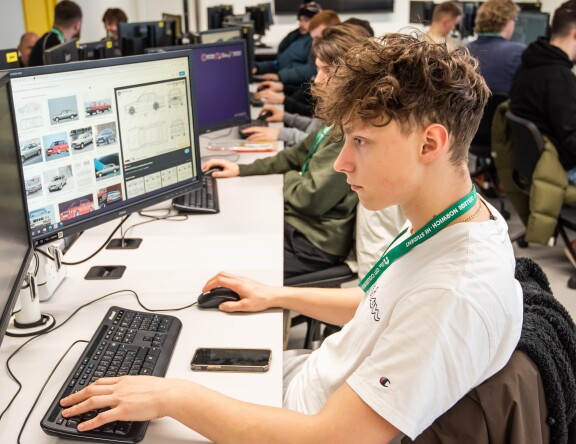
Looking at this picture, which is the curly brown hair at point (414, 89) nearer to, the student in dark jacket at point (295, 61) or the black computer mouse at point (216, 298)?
the black computer mouse at point (216, 298)

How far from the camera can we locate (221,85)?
297cm

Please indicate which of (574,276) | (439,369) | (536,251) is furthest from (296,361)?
(536,251)

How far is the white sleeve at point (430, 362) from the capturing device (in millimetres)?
939

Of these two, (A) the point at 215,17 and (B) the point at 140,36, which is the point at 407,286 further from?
(A) the point at 215,17

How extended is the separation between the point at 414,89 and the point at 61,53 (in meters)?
2.05

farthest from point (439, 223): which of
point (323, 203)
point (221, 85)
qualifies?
point (221, 85)

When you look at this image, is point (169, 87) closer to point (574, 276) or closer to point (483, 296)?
point (483, 296)

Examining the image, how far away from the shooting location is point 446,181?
1052 mm

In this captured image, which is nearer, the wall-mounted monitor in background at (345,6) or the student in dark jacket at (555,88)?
the student in dark jacket at (555,88)

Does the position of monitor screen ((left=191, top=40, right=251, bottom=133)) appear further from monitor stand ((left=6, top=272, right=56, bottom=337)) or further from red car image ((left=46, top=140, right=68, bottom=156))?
monitor stand ((left=6, top=272, right=56, bottom=337))

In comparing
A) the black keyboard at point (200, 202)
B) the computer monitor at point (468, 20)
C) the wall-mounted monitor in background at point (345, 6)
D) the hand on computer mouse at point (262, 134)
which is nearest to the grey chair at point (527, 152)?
the hand on computer mouse at point (262, 134)

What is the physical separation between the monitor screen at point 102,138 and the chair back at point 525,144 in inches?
79.5

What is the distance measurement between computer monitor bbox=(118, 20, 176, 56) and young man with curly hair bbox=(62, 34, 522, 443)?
2748mm

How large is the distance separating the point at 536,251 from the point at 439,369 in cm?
317
